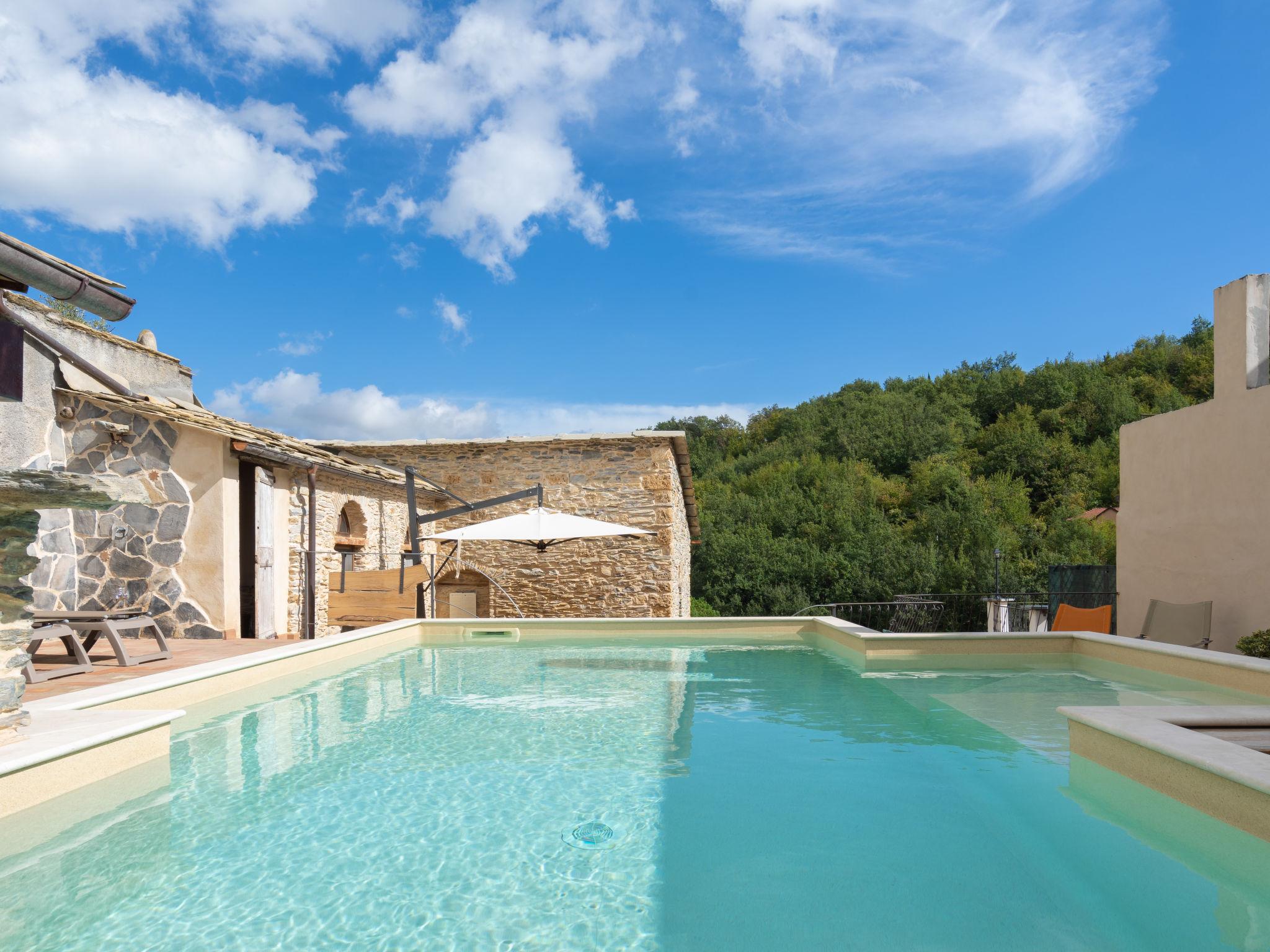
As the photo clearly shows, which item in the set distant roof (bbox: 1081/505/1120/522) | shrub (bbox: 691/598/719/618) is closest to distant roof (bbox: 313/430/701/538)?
shrub (bbox: 691/598/719/618)

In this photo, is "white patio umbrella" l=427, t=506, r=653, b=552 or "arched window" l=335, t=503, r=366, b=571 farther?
"arched window" l=335, t=503, r=366, b=571

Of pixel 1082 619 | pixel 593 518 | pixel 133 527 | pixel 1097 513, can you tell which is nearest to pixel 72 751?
pixel 133 527

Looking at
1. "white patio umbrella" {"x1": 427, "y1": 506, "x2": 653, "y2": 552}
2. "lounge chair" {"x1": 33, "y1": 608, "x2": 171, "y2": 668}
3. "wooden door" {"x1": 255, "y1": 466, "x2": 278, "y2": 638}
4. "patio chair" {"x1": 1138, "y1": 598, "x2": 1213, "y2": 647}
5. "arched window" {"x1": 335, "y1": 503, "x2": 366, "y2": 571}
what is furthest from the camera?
"arched window" {"x1": 335, "y1": 503, "x2": 366, "y2": 571}

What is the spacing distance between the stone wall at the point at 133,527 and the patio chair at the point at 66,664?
8.46 ft

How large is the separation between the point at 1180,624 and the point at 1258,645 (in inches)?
70.6

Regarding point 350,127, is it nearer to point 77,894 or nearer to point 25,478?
point 25,478

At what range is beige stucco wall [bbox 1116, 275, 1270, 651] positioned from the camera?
7.95 metres

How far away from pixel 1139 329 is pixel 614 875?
131ft

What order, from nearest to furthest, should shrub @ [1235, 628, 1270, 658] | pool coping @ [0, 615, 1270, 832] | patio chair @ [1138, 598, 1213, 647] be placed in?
pool coping @ [0, 615, 1270, 832] < shrub @ [1235, 628, 1270, 658] < patio chair @ [1138, 598, 1213, 647]

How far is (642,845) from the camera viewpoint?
318cm

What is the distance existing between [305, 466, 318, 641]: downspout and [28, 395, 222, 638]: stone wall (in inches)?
57.3

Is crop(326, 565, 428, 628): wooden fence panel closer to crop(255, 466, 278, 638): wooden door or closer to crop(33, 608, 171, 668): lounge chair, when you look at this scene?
crop(255, 466, 278, 638): wooden door

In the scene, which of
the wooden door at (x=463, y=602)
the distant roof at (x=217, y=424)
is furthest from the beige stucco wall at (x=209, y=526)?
the wooden door at (x=463, y=602)

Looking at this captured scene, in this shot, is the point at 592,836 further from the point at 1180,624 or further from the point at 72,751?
the point at 1180,624
